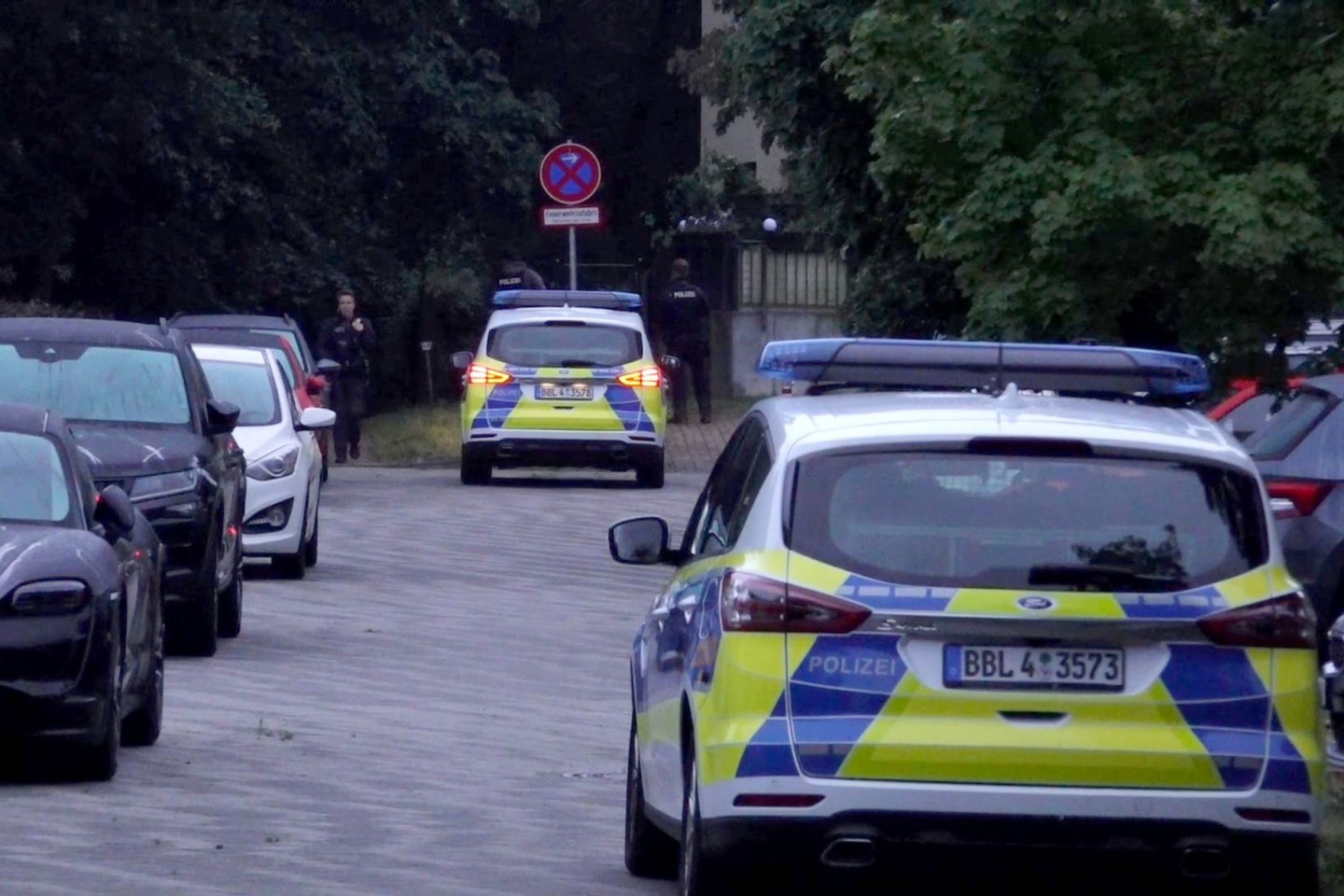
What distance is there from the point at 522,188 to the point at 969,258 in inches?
1125

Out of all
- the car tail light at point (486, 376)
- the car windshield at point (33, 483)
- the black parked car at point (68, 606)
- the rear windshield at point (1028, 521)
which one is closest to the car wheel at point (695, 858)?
the rear windshield at point (1028, 521)

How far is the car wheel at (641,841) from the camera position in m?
8.41

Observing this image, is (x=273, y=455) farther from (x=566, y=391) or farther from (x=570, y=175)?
(x=570, y=175)

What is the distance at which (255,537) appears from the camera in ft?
60.6

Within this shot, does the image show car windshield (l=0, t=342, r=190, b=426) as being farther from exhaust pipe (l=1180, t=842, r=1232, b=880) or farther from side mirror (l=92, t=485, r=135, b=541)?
exhaust pipe (l=1180, t=842, r=1232, b=880)

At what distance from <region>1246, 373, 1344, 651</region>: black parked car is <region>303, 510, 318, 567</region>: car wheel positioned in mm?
7818

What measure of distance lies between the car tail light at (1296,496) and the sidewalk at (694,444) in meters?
15.8

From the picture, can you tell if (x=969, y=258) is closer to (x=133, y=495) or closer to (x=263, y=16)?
(x=133, y=495)

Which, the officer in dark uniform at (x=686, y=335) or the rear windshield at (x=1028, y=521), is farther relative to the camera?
the officer in dark uniform at (x=686, y=335)

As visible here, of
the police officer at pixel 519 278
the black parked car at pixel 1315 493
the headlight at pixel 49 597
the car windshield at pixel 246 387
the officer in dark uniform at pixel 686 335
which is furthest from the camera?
the police officer at pixel 519 278

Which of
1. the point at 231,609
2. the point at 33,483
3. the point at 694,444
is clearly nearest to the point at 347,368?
the point at 694,444

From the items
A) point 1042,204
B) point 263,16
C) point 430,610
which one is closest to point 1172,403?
point 1042,204

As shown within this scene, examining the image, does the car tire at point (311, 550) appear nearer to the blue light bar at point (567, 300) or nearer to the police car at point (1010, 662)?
the blue light bar at point (567, 300)

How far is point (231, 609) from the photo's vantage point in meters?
15.5
